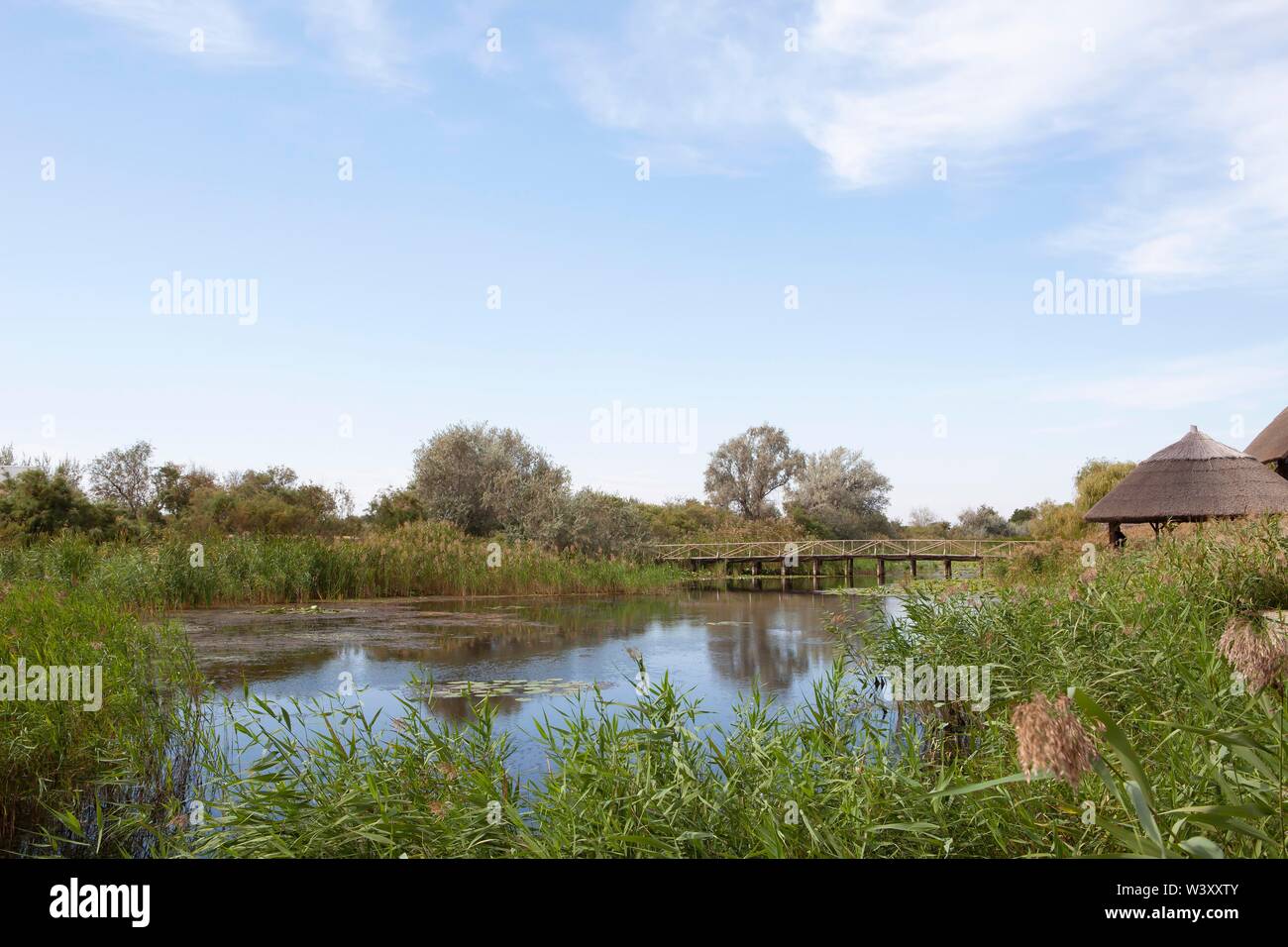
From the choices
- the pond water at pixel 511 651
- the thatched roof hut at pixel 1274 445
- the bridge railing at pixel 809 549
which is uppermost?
the thatched roof hut at pixel 1274 445

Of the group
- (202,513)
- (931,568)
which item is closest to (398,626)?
(202,513)

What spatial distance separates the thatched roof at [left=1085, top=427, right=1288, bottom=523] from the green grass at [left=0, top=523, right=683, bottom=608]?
11.7 meters

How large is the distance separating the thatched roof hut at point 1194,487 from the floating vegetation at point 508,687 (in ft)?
51.9

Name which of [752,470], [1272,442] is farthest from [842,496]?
[1272,442]

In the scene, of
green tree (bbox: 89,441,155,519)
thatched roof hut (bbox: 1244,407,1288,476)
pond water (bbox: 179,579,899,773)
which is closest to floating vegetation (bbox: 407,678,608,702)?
pond water (bbox: 179,579,899,773)

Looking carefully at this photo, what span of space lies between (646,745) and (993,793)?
161cm

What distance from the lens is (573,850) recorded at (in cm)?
329

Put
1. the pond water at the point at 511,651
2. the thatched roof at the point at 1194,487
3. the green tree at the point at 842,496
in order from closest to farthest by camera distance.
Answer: the pond water at the point at 511,651, the thatched roof at the point at 1194,487, the green tree at the point at 842,496

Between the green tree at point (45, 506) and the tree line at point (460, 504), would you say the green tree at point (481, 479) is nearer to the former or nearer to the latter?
the tree line at point (460, 504)

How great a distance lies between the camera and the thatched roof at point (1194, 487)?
1864cm

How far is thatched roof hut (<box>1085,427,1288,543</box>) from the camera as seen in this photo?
18641mm

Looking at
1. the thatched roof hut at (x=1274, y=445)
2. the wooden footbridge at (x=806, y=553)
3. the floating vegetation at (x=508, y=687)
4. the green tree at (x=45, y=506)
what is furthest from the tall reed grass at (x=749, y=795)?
the wooden footbridge at (x=806, y=553)

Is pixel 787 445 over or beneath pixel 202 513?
over
